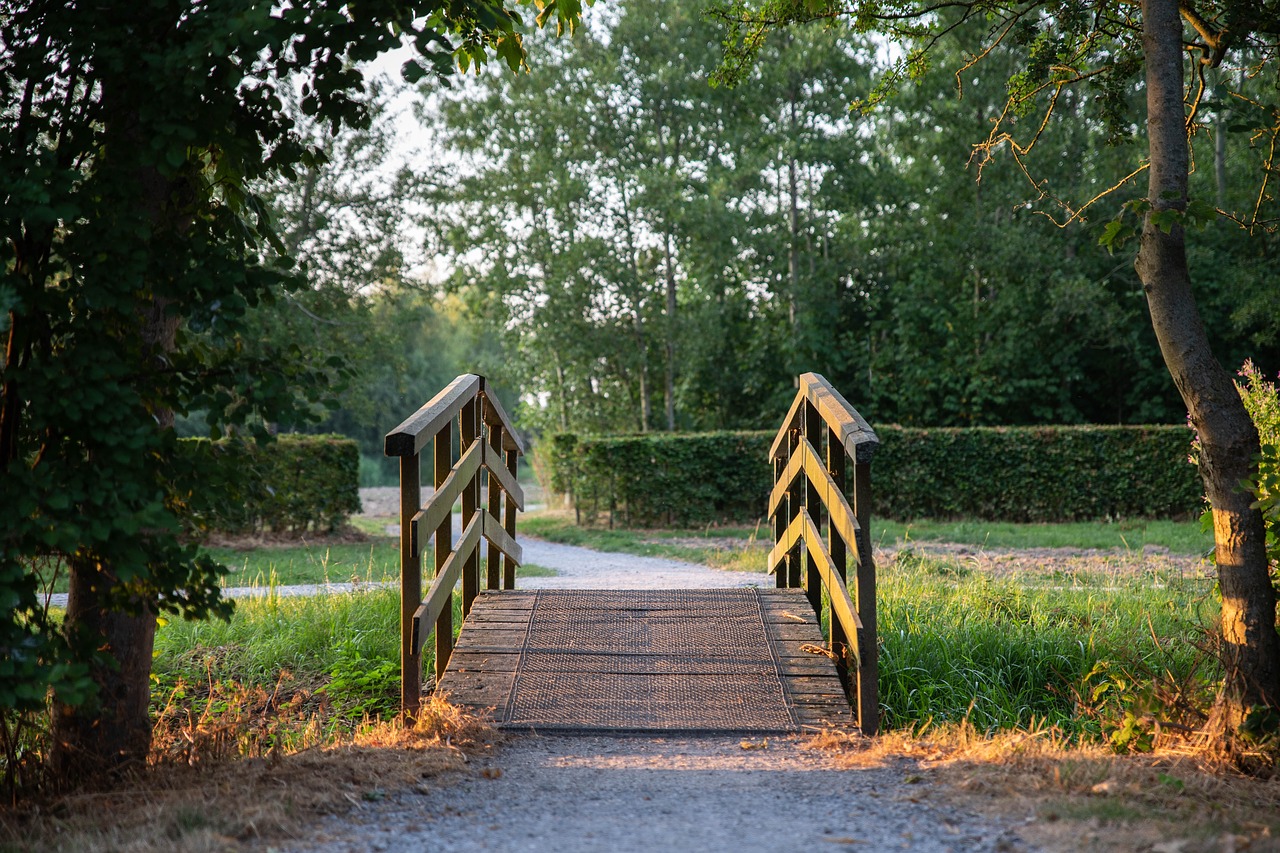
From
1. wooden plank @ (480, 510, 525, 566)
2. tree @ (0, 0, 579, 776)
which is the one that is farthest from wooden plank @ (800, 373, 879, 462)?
tree @ (0, 0, 579, 776)

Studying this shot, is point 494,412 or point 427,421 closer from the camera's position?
point 427,421

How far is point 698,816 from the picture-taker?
10.7 ft

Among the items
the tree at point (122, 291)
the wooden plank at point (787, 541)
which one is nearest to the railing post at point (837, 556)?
the wooden plank at point (787, 541)

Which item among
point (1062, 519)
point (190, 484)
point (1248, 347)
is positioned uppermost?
point (1248, 347)

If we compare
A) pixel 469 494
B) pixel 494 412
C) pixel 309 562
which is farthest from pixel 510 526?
pixel 309 562

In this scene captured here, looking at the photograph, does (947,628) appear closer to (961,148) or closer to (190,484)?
(190,484)

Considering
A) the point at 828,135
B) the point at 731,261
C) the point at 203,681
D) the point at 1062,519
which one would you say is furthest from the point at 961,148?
the point at 203,681

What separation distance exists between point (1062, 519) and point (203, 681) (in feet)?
42.6

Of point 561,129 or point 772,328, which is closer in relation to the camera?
point 561,129

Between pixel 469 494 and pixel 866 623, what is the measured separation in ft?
8.15

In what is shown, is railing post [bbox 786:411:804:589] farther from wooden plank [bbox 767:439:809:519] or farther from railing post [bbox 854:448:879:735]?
railing post [bbox 854:448:879:735]

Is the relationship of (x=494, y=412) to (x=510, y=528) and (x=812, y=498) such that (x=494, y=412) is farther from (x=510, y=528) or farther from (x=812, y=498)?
(x=812, y=498)

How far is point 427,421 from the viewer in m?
4.63

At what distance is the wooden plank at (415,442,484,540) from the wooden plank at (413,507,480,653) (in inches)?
8.1
